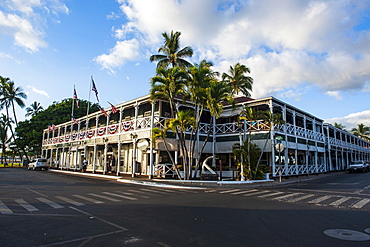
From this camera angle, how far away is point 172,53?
25812 mm

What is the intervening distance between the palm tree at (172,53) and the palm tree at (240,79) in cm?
1319

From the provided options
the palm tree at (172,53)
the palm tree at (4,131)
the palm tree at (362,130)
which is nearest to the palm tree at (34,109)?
the palm tree at (4,131)

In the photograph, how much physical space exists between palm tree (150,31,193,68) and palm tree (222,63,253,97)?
1319 cm

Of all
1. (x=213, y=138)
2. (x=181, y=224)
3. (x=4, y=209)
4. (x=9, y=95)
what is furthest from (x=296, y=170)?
(x=9, y=95)

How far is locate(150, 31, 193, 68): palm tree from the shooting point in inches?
1011

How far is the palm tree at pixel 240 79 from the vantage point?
1474 inches

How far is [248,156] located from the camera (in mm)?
18609

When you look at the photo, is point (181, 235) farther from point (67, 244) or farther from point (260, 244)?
point (67, 244)

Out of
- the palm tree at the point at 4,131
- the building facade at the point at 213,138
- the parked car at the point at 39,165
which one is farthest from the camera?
the palm tree at the point at 4,131

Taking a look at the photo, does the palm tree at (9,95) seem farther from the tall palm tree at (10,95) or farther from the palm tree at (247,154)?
the palm tree at (247,154)

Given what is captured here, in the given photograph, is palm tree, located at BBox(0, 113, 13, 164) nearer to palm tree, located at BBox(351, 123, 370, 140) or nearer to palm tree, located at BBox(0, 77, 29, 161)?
palm tree, located at BBox(0, 77, 29, 161)

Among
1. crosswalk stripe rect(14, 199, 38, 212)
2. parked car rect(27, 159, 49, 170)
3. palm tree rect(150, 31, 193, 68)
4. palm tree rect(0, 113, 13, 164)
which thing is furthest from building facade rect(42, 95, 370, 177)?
palm tree rect(0, 113, 13, 164)

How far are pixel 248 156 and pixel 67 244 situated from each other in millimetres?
15535

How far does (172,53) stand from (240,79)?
15.4m
